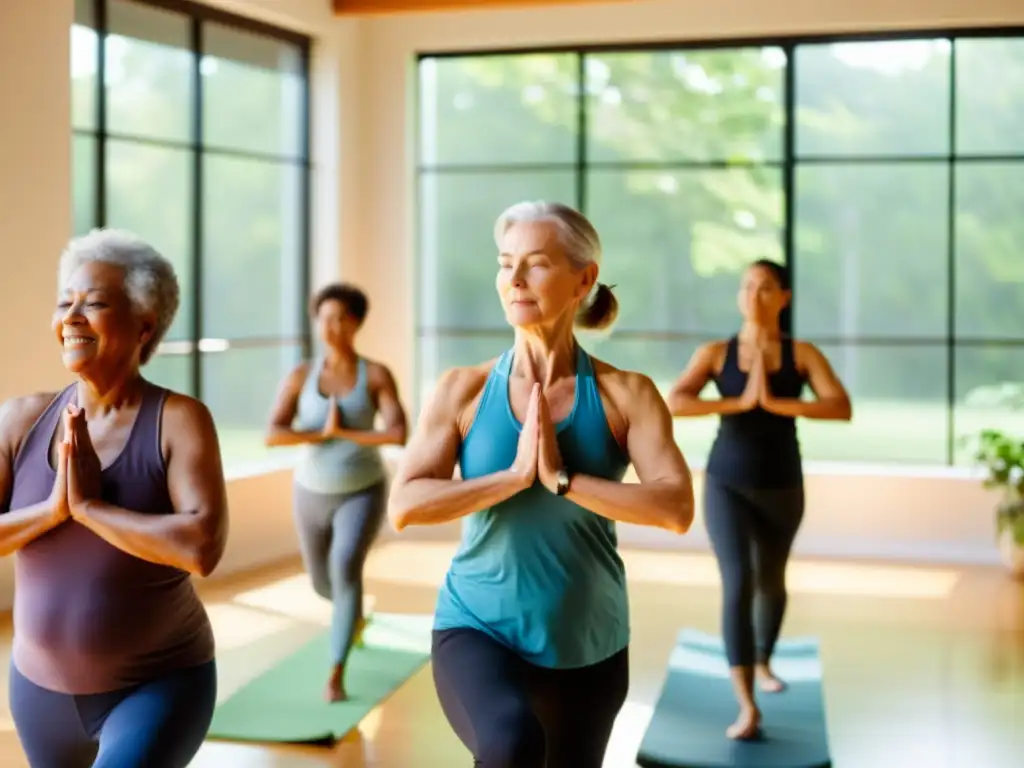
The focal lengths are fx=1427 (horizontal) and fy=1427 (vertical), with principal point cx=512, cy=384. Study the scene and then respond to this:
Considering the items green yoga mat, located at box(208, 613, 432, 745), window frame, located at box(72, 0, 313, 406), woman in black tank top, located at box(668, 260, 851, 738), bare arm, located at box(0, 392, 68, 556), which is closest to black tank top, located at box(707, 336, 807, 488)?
woman in black tank top, located at box(668, 260, 851, 738)

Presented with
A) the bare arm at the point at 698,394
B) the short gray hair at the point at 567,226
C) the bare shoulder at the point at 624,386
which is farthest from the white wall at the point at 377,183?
the bare shoulder at the point at 624,386

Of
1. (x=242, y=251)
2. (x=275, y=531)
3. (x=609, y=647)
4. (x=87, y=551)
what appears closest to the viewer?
(x=87, y=551)

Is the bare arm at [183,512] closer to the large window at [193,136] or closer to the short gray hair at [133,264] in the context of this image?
the short gray hair at [133,264]

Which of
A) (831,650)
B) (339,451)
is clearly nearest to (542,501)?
(339,451)

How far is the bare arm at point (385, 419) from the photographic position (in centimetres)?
480

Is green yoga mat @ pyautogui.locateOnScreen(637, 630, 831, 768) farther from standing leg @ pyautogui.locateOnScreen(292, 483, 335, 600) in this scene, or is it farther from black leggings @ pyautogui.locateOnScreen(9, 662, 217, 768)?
black leggings @ pyautogui.locateOnScreen(9, 662, 217, 768)

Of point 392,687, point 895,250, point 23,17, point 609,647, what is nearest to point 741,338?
point 392,687

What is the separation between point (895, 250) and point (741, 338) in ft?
24.6

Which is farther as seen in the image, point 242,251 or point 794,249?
point 242,251

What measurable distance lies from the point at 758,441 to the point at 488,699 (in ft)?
8.02

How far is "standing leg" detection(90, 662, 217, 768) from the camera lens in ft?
6.66

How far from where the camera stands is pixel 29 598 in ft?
6.98

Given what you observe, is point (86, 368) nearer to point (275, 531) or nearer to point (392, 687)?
point (392, 687)

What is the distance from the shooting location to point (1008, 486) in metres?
7.25
